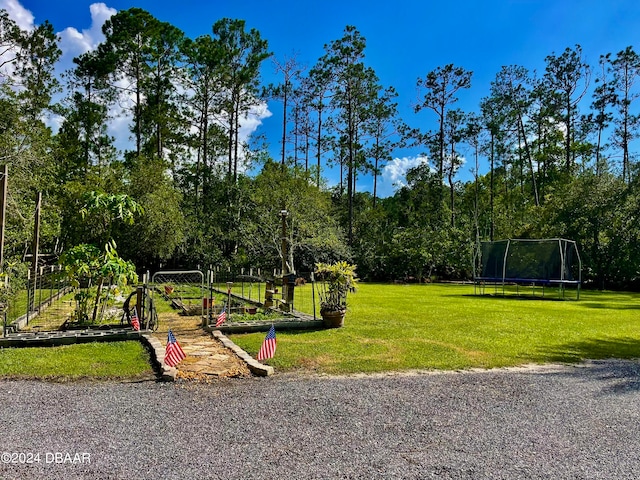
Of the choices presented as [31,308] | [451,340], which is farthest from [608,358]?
[31,308]

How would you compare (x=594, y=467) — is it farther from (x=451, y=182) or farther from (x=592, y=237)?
(x=451, y=182)

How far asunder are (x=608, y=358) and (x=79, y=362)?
6841 mm

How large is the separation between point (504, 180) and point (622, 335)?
34289mm

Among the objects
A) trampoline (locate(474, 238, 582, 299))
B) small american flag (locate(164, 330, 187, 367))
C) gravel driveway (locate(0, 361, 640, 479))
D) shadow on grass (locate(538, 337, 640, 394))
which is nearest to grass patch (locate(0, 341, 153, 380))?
small american flag (locate(164, 330, 187, 367))

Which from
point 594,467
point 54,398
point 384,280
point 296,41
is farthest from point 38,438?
point 296,41

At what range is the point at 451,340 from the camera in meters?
7.41

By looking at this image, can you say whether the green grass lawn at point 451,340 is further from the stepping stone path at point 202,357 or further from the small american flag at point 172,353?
the small american flag at point 172,353

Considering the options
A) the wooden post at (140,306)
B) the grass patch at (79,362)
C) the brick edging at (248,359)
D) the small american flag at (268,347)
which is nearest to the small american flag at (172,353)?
the grass patch at (79,362)

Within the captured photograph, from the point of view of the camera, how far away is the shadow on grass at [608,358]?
5.15 metres

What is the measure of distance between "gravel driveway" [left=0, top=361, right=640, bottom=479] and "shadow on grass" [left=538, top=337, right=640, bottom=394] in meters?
0.08

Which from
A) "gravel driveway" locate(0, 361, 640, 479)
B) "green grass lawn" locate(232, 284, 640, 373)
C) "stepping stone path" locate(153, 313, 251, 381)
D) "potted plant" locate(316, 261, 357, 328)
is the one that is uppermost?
"potted plant" locate(316, 261, 357, 328)

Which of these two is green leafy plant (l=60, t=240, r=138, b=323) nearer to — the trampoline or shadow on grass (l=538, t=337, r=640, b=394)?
shadow on grass (l=538, t=337, r=640, b=394)

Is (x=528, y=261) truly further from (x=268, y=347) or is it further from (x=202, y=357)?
(x=202, y=357)

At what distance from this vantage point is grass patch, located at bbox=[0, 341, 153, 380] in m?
5.12
